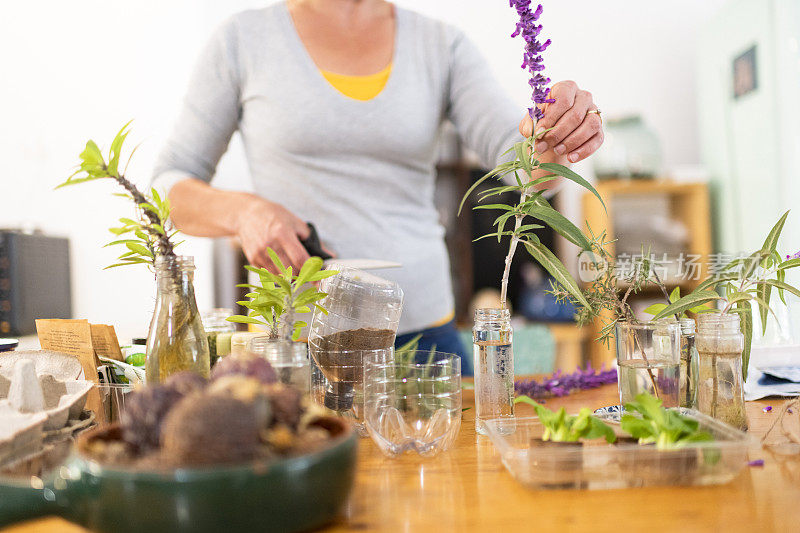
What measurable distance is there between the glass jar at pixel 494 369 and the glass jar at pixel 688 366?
0.64 ft

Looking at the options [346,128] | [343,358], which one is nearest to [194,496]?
[343,358]

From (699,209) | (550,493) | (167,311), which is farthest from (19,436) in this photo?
(699,209)

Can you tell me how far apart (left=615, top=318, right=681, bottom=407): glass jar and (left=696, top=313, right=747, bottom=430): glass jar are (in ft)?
0.10

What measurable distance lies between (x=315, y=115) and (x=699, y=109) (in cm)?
303

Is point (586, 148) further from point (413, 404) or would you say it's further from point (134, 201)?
point (134, 201)

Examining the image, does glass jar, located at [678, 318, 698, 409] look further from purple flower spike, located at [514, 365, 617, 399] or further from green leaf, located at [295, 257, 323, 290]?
green leaf, located at [295, 257, 323, 290]

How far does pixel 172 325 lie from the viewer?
69 centimetres

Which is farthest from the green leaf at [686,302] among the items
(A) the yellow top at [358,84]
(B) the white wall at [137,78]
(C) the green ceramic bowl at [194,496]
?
(B) the white wall at [137,78]

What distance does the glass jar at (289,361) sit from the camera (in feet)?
2.05

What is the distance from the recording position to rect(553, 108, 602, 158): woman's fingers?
2.68ft

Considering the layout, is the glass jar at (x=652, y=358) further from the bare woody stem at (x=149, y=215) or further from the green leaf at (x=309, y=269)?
the bare woody stem at (x=149, y=215)

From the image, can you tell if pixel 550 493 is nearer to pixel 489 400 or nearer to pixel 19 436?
pixel 489 400

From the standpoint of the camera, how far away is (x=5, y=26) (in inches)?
91.4

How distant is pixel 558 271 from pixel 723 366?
20 cm
